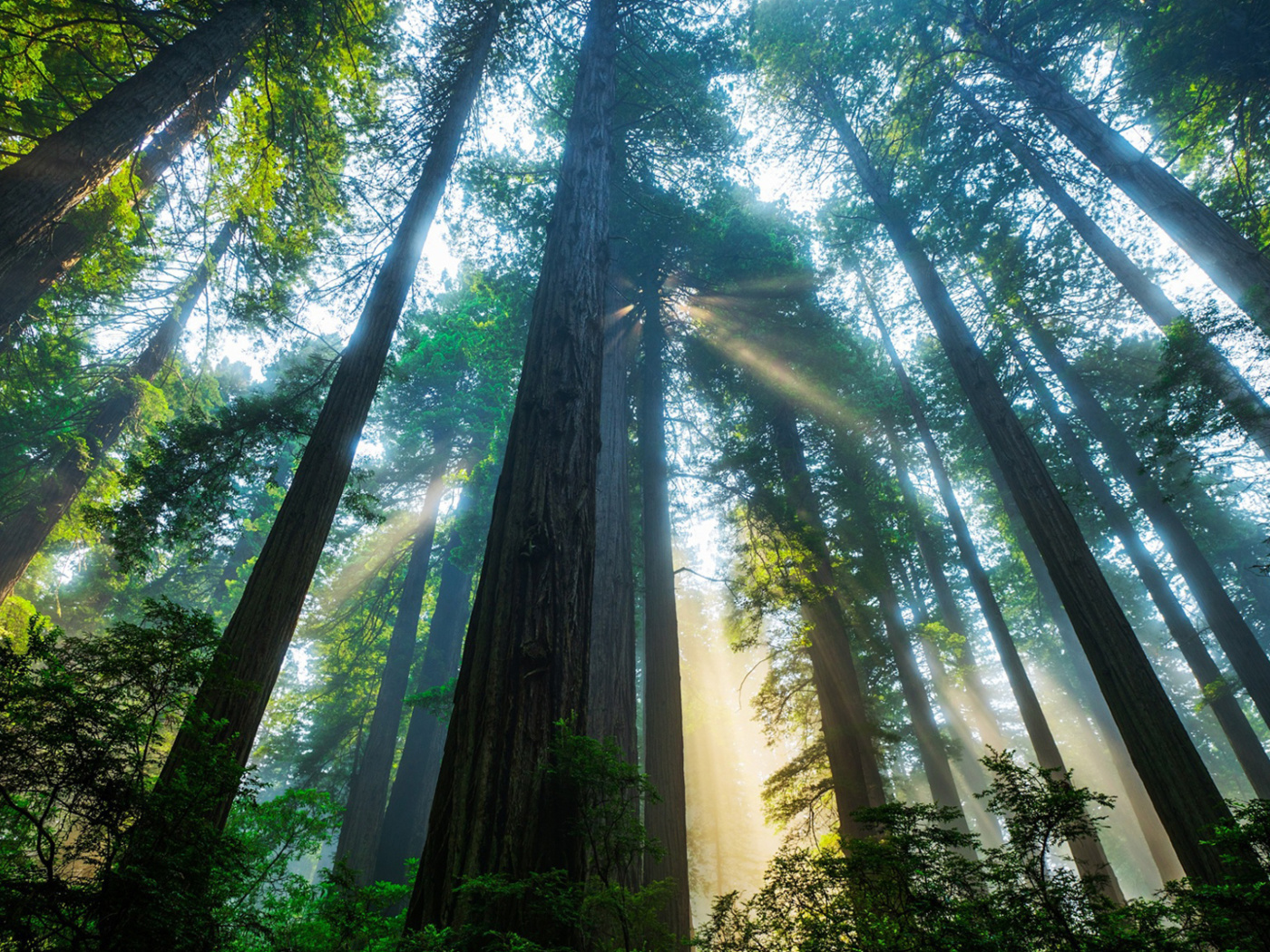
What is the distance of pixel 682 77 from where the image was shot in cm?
972

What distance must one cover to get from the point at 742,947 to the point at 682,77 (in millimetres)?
12060

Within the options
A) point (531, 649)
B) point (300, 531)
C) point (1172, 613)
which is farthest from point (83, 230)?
point (1172, 613)

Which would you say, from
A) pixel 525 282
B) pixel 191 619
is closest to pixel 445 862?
pixel 191 619

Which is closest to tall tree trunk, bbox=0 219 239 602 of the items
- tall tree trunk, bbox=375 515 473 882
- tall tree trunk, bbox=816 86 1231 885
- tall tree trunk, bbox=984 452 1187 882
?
tall tree trunk, bbox=375 515 473 882

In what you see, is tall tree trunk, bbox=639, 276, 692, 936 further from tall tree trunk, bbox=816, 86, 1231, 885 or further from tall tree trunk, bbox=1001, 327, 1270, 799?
tall tree trunk, bbox=1001, 327, 1270, 799

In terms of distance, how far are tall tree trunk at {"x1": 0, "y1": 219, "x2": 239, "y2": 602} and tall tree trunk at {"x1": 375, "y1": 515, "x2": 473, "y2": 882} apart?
7.49 metres

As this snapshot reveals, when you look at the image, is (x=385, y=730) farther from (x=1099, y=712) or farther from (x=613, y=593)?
(x=1099, y=712)

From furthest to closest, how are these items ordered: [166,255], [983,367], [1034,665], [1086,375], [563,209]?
[1034,665] → [1086,375] → [166,255] → [983,367] → [563,209]

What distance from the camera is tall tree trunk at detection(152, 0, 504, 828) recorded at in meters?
3.29

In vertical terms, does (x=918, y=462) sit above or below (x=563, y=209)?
above

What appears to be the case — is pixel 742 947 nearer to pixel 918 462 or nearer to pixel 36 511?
pixel 36 511

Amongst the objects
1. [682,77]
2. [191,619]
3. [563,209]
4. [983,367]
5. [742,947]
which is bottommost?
[742,947]

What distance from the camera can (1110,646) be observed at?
4.69 meters

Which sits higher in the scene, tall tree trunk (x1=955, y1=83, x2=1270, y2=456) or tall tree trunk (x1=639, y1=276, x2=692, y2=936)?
tall tree trunk (x1=955, y1=83, x2=1270, y2=456)
